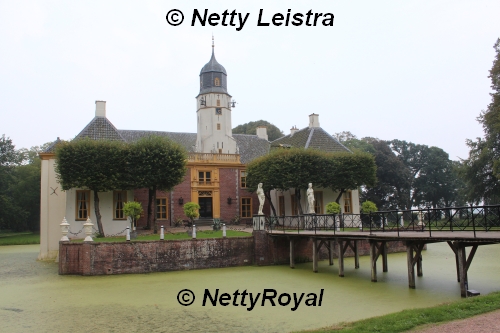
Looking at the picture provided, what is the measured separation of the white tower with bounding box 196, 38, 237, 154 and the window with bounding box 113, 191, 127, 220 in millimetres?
8772

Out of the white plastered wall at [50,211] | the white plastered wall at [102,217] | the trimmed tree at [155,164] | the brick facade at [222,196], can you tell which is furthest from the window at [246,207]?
the white plastered wall at [50,211]

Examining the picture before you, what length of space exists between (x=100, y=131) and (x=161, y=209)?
6305 mm

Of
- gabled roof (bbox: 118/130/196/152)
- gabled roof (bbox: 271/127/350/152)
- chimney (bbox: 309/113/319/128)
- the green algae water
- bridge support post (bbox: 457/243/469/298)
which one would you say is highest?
chimney (bbox: 309/113/319/128)

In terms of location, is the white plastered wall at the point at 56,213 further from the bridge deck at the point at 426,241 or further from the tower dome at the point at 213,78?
the tower dome at the point at 213,78

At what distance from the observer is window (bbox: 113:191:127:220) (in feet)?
87.6

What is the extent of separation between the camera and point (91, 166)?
24203 mm

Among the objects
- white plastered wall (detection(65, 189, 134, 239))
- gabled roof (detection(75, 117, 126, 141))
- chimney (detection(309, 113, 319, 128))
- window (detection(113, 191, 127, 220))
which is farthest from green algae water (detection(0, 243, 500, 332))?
chimney (detection(309, 113, 319, 128))

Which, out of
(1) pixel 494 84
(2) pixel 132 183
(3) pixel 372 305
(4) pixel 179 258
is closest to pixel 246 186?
(2) pixel 132 183

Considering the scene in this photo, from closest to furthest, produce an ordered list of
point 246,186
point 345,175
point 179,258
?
point 179,258 → point 345,175 → point 246,186

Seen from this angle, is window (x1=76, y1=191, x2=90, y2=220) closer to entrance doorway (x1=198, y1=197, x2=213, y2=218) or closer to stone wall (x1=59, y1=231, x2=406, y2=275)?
stone wall (x1=59, y1=231, x2=406, y2=275)

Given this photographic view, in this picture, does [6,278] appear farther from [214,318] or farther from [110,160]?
[214,318]

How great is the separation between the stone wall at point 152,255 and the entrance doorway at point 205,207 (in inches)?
363

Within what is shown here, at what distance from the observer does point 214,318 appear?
38.7 ft

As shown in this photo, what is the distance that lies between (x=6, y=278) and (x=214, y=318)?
40.5 feet
